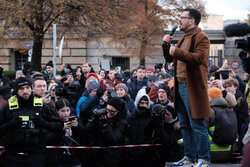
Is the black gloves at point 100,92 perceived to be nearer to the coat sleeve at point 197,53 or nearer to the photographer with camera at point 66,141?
the photographer with camera at point 66,141

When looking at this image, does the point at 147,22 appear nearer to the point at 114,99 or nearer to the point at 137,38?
the point at 137,38

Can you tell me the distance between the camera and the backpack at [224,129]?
19.6 ft

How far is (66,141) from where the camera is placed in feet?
18.6

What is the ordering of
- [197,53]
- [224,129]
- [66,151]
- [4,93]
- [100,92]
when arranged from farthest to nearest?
1. [100,92]
2. [4,93]
3. [224,129]
4. [66,151]
5. [197,53]

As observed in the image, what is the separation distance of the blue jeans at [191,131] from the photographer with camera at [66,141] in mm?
1535

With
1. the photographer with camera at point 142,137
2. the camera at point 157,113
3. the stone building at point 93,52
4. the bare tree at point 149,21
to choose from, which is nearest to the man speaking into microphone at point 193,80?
the camera at point 157,113

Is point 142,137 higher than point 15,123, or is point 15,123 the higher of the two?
point 15,123

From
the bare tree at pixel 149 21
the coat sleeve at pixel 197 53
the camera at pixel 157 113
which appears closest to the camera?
the coat sleeve at pixel 197 53

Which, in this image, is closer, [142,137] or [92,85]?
[142,137]

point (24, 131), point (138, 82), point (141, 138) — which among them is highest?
point (138, 82)

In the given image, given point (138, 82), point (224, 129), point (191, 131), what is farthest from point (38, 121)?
point (138, 82)

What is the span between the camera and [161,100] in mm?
6707

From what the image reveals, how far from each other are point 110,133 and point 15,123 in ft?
4.27

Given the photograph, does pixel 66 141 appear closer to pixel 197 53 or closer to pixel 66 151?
pixel 66 151
